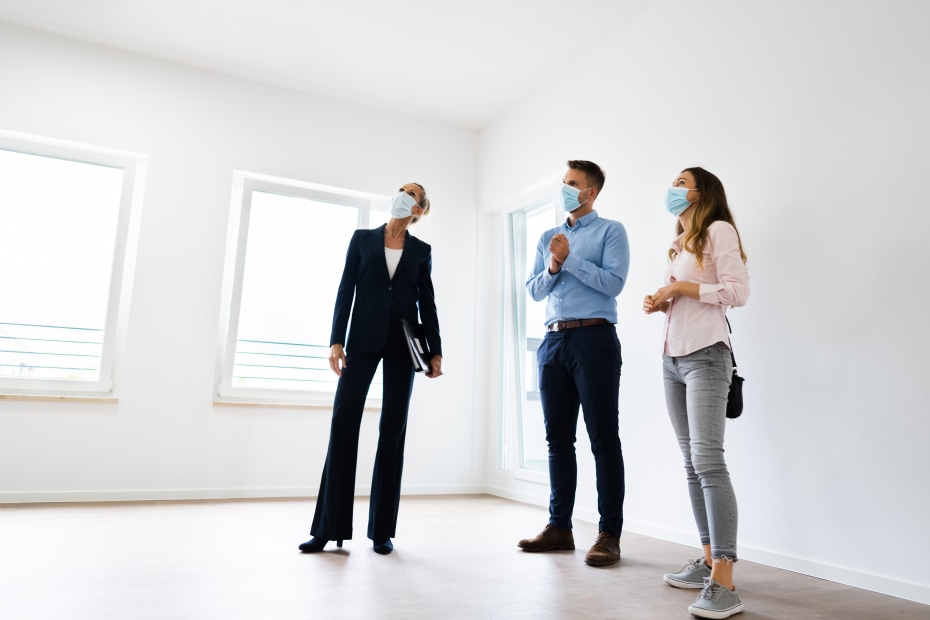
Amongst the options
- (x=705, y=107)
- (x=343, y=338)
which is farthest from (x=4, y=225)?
(x=705, y=107)

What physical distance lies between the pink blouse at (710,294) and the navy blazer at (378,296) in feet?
3.09

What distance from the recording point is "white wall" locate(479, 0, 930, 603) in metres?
2.05

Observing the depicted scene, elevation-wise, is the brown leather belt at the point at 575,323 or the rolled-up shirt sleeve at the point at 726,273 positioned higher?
the rolled-up shirt sleeve at the point at 726,273

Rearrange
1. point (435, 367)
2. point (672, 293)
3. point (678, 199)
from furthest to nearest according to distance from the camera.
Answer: point (435, 367)
point (678, 199)
point (672, 293)

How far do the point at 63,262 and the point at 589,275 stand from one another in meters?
3.14

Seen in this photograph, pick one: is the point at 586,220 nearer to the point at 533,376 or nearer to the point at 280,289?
the point at 533,376

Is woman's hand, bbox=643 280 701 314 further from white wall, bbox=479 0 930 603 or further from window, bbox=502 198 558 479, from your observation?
window, bbox=502 198 558 479

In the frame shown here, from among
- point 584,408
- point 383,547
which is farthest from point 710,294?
point 383,547

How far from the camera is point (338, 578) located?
6.21ft

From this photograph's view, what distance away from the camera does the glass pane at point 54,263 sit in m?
3.61

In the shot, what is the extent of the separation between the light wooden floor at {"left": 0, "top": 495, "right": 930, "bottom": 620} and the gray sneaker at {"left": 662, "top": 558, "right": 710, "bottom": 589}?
0.14 ft

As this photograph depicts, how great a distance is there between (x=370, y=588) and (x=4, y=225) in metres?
3.27

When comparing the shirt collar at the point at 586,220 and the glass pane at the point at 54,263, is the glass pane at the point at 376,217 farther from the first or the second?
the shirt collar at the point at 586,220

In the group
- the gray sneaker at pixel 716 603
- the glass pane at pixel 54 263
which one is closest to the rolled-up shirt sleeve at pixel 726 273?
the gray sneaker at pixel 716 603
